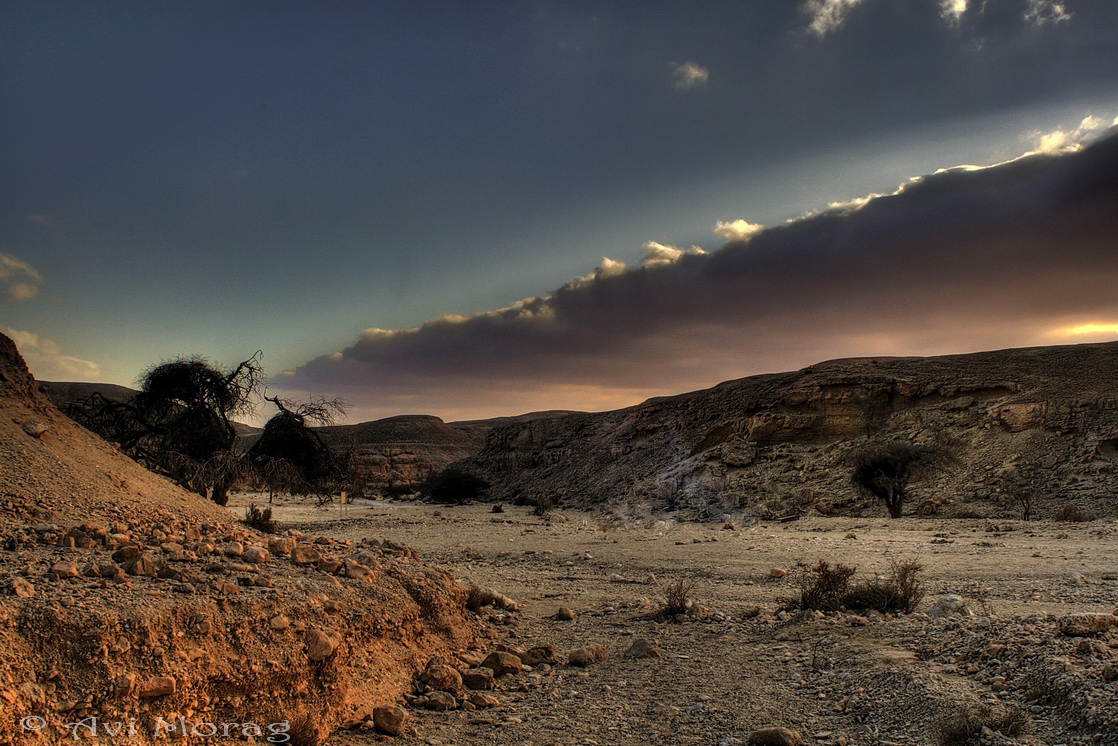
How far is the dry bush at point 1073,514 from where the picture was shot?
19.2 meters

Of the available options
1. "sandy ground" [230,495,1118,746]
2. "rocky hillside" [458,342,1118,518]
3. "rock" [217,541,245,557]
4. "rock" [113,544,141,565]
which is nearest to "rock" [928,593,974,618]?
"sandy ground" [230,495,1118,746]

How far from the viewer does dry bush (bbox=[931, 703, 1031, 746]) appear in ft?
12.1

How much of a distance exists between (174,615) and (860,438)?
30864 mm

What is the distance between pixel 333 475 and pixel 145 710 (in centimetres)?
1632

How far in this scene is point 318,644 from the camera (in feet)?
13.4

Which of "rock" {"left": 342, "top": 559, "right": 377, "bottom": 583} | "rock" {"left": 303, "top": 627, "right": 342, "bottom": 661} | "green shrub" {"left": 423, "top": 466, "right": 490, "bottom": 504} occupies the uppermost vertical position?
"rock" {"left": 342, "top": 559, "right": 377, "bottom": 583}

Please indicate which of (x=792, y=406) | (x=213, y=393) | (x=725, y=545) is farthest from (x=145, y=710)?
(x=792, y=406)

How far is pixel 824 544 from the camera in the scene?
1448 cm

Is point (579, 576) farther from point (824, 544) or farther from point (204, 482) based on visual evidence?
point (204, 482)

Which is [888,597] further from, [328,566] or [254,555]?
[254,555]

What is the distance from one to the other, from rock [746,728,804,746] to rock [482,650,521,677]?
2047 mm

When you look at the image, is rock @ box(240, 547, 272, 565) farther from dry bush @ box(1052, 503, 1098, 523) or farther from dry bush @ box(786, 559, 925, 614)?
dry bush @ box(1052, 503, 1098, 523)

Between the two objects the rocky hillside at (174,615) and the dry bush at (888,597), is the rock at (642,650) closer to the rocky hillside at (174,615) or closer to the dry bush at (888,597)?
the rocky hillside at (174,615)

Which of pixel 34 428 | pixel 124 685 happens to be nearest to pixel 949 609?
pixel 124 685
